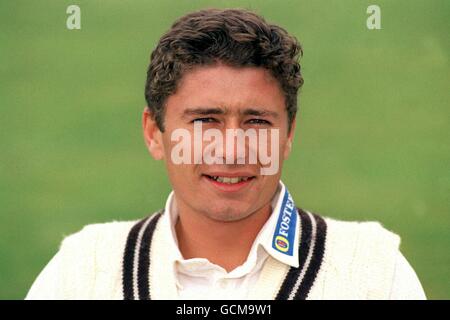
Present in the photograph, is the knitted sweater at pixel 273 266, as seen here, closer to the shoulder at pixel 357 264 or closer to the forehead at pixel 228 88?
the shoulder at pixel 357 264

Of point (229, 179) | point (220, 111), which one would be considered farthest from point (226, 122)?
point (229, 179)

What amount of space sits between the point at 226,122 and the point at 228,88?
0.27 ft

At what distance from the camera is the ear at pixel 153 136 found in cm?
202

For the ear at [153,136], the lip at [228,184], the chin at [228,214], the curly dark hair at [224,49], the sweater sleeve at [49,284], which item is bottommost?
the sweater sleeve at [49,284]

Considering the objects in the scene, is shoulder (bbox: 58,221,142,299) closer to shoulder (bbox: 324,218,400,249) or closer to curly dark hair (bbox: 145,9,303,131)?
curly dark hair (bbox: 145,9,303,131)

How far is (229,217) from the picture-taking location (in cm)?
187

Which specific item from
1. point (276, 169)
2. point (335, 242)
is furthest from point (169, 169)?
point (335, 242)

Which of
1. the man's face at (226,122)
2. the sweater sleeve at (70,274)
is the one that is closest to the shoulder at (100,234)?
the sweater sleeve at (70,274)

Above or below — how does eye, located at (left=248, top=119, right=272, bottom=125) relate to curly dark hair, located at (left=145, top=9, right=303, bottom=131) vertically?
below

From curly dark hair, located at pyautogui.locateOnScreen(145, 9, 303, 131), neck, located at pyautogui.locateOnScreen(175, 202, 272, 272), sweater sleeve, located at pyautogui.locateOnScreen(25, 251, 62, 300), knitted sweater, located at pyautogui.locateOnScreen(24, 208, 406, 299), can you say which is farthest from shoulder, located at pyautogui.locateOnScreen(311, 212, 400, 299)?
sweater sleeve, located at pyautogui.locateOnScreen(25, 251, 62, 300)

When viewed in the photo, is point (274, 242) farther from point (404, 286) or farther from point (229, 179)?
point (404, 286)

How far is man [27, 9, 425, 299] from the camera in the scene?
184cm
